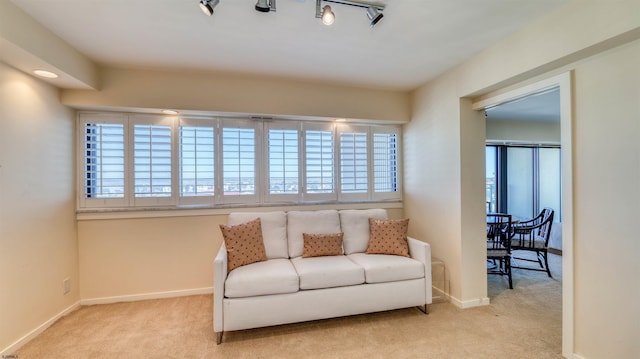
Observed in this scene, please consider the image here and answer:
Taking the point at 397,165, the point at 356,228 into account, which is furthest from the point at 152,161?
the point at 397,165

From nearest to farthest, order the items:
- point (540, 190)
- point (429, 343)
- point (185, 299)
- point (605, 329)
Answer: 1. point (605, 329)
2. point (429, 343)
3. point (185, 299)
4. point (540, 190)

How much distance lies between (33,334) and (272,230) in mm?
2160

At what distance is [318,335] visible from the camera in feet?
7.71

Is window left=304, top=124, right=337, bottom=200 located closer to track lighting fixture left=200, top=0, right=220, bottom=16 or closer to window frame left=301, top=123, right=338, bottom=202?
window frame left=301, top=123, right=338, bottom=202

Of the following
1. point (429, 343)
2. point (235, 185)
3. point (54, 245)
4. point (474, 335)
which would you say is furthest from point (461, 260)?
point (54, 245)

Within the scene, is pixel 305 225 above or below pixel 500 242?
above

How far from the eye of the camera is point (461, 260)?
287 cm

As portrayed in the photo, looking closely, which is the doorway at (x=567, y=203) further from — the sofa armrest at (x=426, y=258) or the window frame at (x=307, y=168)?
the window frame at (x=307, y=168)

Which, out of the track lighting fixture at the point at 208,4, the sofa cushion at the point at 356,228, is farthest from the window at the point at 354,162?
the track lighting fixture at the point at 208,4

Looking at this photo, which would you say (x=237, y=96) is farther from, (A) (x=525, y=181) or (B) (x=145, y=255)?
(A) (x=525, y=181)

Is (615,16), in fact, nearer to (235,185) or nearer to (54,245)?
(235,185)

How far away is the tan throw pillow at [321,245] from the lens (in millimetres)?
2945

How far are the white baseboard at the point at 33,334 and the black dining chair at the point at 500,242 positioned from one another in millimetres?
4600

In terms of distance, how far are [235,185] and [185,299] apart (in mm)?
1393
